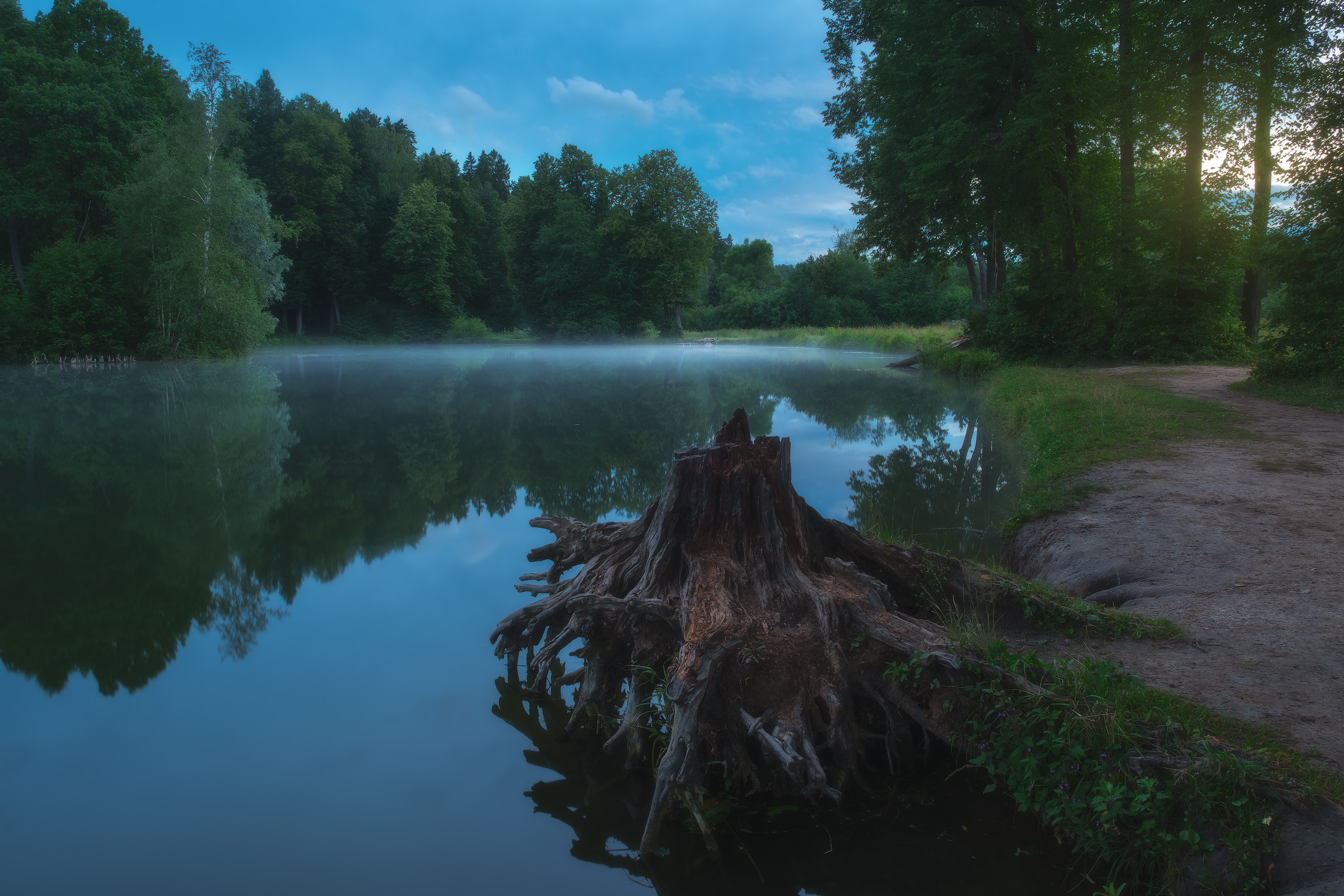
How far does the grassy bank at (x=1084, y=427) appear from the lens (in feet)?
27.2

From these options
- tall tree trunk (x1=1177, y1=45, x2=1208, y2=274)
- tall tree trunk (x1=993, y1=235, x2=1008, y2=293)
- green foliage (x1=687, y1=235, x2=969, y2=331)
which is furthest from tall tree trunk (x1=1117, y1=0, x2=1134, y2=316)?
green foliage (x1=687, y1=235, x2=969, y2=331)

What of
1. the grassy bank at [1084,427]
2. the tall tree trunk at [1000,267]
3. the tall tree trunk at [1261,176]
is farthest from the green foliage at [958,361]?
the grassy bank at [1084,427]

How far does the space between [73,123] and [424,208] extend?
25934 millimetres

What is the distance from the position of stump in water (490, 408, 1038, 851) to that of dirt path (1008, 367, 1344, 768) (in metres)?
1.07

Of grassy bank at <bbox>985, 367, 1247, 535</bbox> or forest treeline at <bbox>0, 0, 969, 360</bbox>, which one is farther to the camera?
forest treeline at <bbox>0, 0, 969, 360</bbox>

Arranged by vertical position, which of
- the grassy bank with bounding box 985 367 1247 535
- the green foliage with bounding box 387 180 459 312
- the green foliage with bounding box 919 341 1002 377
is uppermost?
the green foliage with bounding box 387 180 459 312

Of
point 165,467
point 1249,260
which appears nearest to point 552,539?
point 165,467

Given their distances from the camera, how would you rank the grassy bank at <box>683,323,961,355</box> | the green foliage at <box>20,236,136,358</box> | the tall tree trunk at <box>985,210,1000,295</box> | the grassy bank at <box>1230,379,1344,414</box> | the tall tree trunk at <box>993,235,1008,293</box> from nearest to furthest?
1. the grassy bank at <box>1230,379,1344,414</box>
2. the tall tree trunk at <box>985,210,1000,295</box>
3. the tall tree trunk at <box>993,235,1008,293</box>
4. the green foliage at <box>20,236,136,358</box>
5. the grassy bank at <box>683,323,961,355</box>

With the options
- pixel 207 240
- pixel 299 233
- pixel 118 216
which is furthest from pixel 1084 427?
pixel 299 233

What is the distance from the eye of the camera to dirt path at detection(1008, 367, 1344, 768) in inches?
147

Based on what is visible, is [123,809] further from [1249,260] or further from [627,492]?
[1249,260]

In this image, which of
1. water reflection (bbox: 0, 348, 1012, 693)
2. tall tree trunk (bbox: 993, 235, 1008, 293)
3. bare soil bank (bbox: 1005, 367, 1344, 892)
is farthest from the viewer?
tall tree trunk (bbox: 993, 235, 1008, 293)

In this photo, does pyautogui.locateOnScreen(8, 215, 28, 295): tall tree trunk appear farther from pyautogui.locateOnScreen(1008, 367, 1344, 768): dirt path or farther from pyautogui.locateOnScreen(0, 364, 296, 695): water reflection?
pyautogui.locateOnScreen(1008, 367, 1344, 768): dirt path

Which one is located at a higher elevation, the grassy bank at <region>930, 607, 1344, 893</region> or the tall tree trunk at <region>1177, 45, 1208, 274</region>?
the tall tree trunk at <region>1177, 45, 1208, 274</region>
